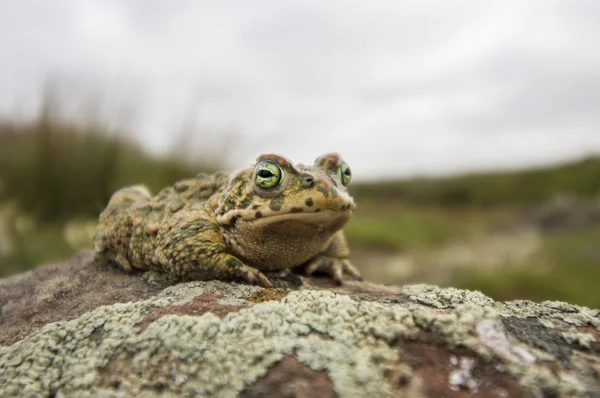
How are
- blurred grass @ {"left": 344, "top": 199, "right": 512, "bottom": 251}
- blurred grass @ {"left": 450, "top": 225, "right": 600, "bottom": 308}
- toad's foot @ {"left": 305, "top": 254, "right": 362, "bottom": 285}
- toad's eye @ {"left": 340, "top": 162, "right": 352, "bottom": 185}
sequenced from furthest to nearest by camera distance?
blurred grass @ {"left": 344, "top": 199, "right": 512, "bottom": 251} < blurred grass @ {"left": 450, "top": 225, "right": 600, "bottom": 308} < toad's foot @ {"left": 305, "top": 254, "right": 362, "bottom": 285} < toad's eye @ {"left": 340, "top": 162, "right": 352, "bottom": 185}

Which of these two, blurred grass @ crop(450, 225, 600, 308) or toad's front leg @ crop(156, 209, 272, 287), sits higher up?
toad's front leg @ crop(156, 209, 272, 287)

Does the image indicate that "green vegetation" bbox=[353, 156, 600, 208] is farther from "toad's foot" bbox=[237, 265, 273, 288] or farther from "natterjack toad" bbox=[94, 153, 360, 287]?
"toad's foot" bbox=[237, 265, 273, 288]

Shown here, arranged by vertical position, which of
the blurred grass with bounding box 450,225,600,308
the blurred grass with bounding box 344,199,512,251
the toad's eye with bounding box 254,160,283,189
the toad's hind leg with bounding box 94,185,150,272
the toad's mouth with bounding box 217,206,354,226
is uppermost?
the toad's eye with bounding box 254,160,283,189

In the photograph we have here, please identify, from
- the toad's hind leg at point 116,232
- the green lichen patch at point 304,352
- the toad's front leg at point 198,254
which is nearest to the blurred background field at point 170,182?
the toad's hind leg at point 116,232

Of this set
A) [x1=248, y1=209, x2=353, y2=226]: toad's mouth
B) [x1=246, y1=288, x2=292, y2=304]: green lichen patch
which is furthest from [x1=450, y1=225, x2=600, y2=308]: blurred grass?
[x1=246, y1=288, x2=292, y2=304]: green lichen patch

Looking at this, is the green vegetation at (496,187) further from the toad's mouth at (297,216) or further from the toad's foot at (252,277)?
the toad's foot at (252,277)

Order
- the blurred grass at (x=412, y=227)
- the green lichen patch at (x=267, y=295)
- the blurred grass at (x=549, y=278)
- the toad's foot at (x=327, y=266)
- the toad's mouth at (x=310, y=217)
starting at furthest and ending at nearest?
the blurred grass at (x=412, y=227), the blurred grass at (x=549, y=278), the toad's foot at (x=327, y=266), the toad's mouth at (x=310, y=217), the green lichen patch at (x=267, y=295)

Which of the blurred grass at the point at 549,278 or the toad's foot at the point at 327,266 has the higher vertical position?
the toad's foot at the point at 327,266
